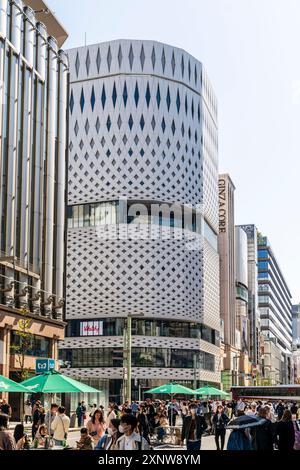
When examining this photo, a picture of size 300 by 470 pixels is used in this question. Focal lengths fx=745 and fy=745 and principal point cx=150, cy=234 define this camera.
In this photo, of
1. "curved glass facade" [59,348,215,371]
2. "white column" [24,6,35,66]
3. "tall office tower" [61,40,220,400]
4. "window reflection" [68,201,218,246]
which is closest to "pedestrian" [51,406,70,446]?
"white column" [24,6,35,66]

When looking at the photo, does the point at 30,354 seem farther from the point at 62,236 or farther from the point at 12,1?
the point at 12,1

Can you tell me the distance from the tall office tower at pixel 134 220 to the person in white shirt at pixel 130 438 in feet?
278

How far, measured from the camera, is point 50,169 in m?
56.9

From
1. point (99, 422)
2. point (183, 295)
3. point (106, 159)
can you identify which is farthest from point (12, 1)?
point (183, 295)

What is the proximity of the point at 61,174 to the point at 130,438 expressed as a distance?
2002 inches

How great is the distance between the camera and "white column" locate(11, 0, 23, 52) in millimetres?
50469

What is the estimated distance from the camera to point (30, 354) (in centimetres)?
5184

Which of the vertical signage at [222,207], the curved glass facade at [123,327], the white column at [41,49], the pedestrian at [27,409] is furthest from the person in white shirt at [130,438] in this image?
the vertical signage at [222,207]

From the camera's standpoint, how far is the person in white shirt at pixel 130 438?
30.2ft

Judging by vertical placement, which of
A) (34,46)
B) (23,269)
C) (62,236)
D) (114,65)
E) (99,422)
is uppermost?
(114,65)

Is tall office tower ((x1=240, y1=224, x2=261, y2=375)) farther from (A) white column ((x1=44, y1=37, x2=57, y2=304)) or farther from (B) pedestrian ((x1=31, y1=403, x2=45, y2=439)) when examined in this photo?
(B) pedestrian ((x1=31, y1=403, x2=45, y2=439))

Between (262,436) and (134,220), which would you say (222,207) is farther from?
(262,436)

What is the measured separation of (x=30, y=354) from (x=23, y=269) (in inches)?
244
